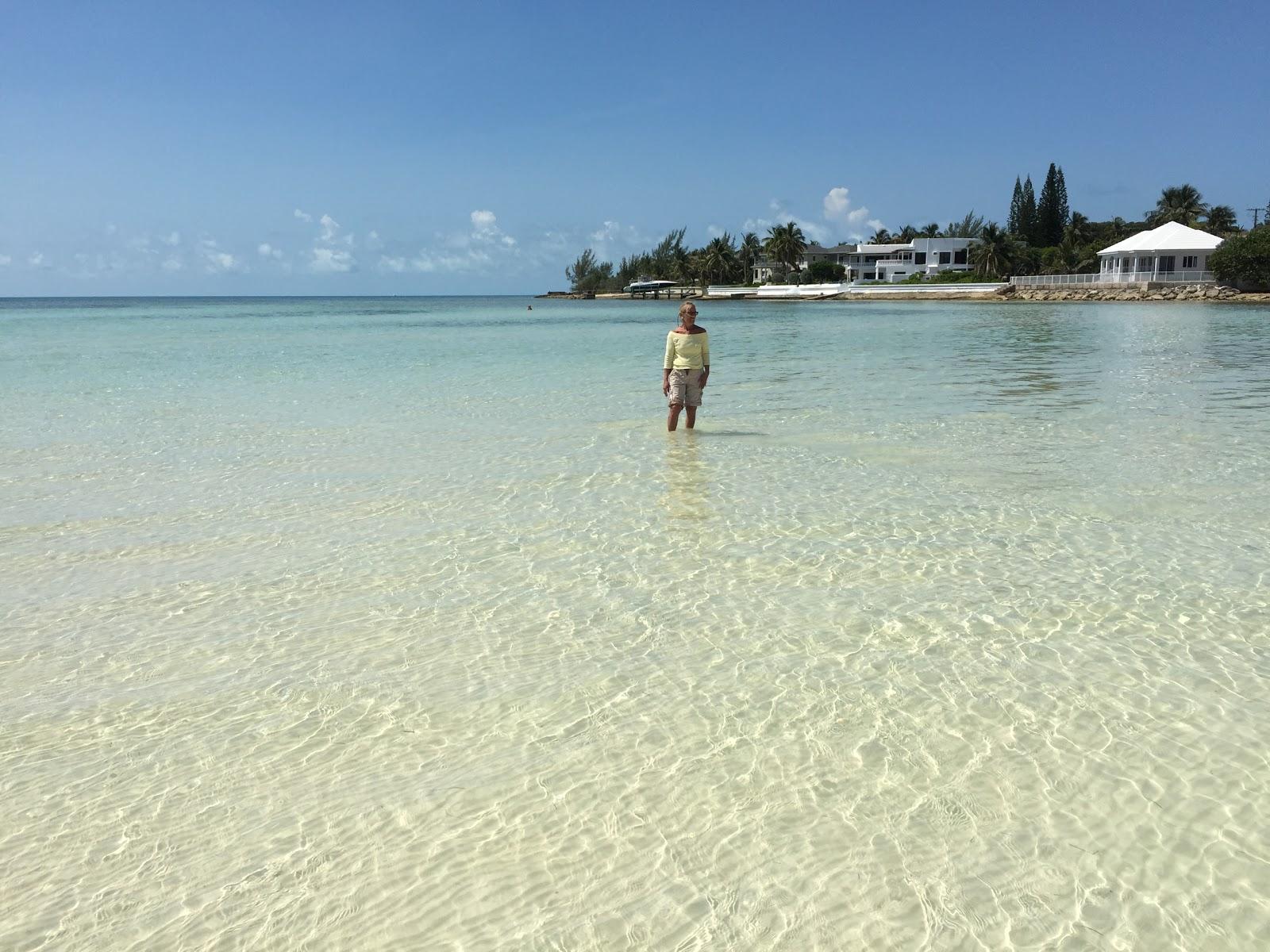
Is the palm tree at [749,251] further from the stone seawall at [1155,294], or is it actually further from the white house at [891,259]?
the stone seawall at [1155,294]

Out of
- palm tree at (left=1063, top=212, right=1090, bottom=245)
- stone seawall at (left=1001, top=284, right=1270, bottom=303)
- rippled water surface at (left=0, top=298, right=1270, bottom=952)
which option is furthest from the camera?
palm tree at (left=1063, top=212, right=1090, bottom=245)

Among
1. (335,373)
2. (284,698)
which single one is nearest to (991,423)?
Result: (284,698)

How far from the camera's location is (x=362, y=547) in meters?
6.85

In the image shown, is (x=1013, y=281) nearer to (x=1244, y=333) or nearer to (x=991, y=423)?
(x=1244, y=333)

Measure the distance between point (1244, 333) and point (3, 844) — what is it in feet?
123

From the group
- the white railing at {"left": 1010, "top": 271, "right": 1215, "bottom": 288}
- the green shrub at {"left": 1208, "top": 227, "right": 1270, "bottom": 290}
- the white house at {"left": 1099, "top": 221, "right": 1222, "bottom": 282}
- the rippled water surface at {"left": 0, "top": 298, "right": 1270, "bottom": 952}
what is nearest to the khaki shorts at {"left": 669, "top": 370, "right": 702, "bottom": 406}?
the rippled water surface at {"left": 0, "top": 298, "right": 1270, "bottom": 952}

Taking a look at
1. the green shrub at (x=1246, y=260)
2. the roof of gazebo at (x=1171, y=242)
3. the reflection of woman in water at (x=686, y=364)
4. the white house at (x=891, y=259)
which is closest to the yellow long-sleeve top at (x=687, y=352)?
the reflection of woman in water at (x=686, y=364)

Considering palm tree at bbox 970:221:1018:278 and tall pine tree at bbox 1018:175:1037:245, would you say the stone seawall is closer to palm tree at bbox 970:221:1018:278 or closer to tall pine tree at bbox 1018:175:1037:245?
palm tree at bbox 970:221:1018:278

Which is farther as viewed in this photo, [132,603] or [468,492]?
[468,492]

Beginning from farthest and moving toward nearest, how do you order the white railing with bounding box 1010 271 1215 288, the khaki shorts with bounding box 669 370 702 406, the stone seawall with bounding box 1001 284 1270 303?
the white railing with bounding box 1010 271 1215 288 → the stone seawall with bounding box 1001 284 1270 303 → the khaki shorts with bounding box 669 370 702 406

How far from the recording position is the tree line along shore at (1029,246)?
6462 cm

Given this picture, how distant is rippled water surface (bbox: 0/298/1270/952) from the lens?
2998 millimetres

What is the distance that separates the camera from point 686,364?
11.1 meters

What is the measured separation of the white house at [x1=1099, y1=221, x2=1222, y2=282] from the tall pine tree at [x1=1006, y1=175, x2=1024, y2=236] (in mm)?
34451
